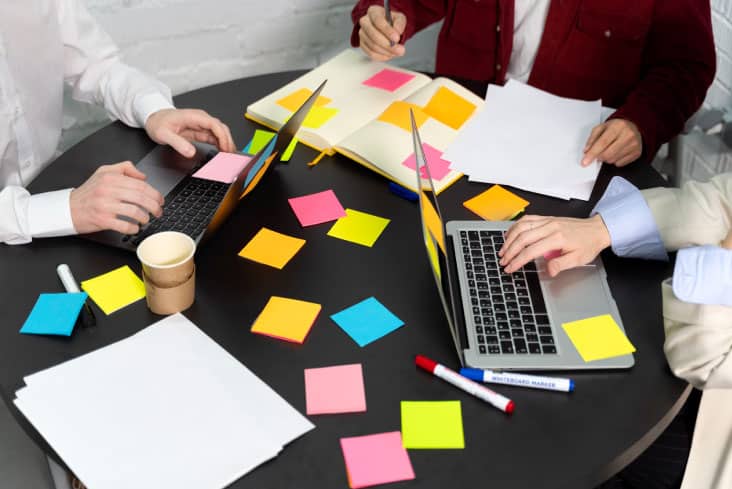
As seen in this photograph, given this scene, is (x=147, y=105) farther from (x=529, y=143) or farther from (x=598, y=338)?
(x=598, y=338)

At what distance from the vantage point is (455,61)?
1.91 metres

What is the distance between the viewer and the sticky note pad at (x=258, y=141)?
56.6 inches

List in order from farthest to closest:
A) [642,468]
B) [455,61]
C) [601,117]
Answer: [455,61]
[601,117]
[642,468]

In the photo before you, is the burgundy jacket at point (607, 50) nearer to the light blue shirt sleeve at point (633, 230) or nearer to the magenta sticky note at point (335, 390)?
the light blue shirt sleeve at point (633, 230)

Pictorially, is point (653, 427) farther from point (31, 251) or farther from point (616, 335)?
point (31, 251)

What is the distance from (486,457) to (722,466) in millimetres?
399

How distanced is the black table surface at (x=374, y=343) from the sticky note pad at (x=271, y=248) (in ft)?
0.05

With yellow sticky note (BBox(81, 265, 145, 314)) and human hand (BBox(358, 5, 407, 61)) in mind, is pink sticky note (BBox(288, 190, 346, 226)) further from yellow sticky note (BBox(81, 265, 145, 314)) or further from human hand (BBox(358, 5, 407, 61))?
human hand (BBox(358, 5, 407, 61))

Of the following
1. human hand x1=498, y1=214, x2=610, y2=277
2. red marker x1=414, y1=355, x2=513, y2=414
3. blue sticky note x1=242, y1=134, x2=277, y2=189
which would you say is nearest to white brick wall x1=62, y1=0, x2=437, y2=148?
blue sticky note x1=242, y1=134, x2=277, y2=189

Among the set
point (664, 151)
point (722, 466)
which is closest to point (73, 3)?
point (722, 466)

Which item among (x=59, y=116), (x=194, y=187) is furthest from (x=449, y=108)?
(x=59, y=116)

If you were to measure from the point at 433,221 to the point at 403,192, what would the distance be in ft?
A: 0.83

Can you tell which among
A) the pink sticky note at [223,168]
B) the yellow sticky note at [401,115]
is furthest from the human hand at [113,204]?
the yellow sticky note at [401,115]

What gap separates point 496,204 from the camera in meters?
1.30
